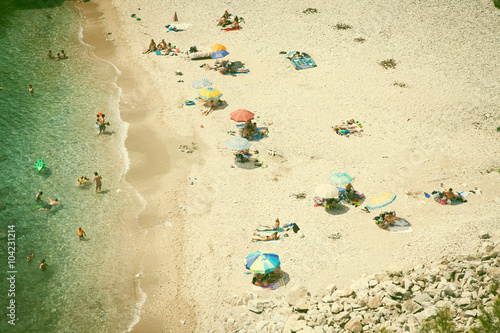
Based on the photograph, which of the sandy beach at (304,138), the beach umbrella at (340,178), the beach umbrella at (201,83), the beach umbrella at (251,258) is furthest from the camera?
the beach umbrella at (201,83)

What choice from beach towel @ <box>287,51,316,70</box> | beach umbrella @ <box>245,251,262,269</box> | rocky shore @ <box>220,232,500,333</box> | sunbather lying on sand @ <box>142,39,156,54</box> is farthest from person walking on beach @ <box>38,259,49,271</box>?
sunbather lying on sand @ <box>142,39,156,54</box>

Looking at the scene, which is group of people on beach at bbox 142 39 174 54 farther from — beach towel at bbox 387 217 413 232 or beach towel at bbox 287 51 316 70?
beach towel at bbox 387 217 413 232

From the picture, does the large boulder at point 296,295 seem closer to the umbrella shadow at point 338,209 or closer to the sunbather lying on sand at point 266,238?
the sunbather lying on sand at point 266,238

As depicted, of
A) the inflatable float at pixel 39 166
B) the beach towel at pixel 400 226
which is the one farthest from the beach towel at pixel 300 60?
the inflatable float at pixel 39 166

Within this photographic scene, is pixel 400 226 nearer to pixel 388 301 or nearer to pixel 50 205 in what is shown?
pixel 388 301

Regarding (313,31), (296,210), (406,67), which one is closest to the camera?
(296,210)

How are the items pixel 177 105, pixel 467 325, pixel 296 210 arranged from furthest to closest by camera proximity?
1. pixel 177 105
2. pixel 296 210
3. pixel 467 325

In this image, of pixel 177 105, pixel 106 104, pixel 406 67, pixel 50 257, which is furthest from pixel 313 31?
pixel 50 257

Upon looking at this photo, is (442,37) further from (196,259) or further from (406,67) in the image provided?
(196,259)

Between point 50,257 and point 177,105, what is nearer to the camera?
point 50,257
